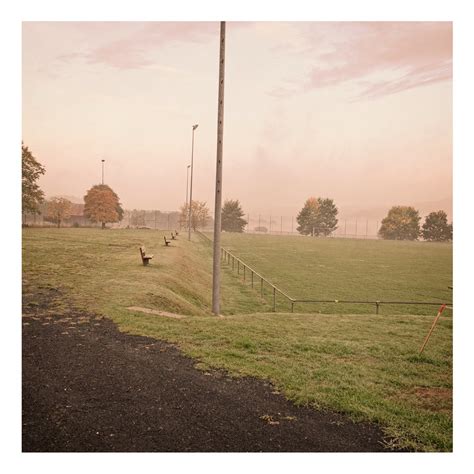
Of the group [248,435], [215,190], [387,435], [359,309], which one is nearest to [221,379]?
[248,435]

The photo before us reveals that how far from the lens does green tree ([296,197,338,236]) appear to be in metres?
92.1

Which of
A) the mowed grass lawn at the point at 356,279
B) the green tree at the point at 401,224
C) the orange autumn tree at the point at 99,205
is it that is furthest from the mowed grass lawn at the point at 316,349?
the green tree at the point at 401,224

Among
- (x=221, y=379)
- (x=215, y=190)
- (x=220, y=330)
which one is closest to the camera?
(x=221, y=379)

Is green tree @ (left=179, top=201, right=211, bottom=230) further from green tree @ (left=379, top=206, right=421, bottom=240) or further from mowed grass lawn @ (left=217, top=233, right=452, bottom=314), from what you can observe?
mowed grass lawn @ (left=217, top=233, right=452, bottom=314)

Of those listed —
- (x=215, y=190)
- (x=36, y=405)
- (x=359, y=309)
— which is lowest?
(x=359, y=309)

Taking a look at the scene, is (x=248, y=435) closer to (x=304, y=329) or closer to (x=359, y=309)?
(x=304, y=329)

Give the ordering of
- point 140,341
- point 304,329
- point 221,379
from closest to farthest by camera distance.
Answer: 1. point 221,379
2. point 140,341
3. point 304,329

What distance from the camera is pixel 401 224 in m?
79.1

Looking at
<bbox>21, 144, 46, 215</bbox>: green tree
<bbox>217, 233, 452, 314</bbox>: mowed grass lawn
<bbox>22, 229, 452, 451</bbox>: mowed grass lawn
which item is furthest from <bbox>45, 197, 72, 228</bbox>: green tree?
<bbox>22, 229, 452, 451</bbox>: mowed grass lawn

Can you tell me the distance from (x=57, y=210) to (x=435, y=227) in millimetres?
58526

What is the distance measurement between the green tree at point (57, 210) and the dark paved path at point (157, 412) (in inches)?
1843

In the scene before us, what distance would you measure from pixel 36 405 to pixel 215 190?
21.0 feet

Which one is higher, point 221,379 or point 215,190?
point 215,190

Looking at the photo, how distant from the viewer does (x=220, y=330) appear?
307 inches
